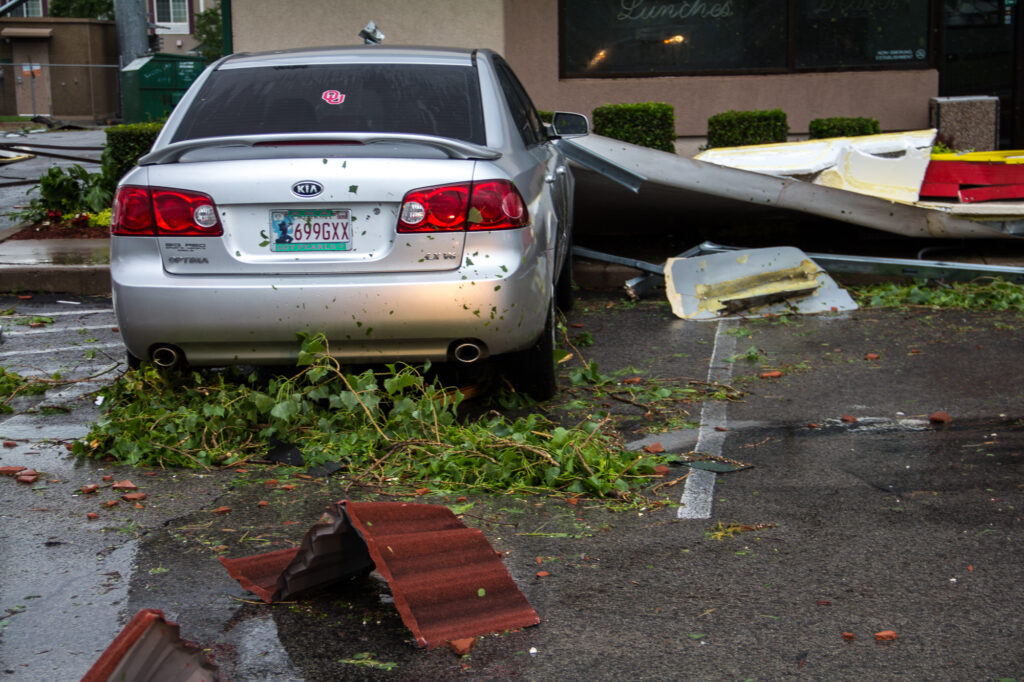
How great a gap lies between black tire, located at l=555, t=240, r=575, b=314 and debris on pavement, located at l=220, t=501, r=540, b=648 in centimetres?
471

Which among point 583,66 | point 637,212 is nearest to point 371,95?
point 637,212

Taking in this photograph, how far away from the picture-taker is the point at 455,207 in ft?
15.7

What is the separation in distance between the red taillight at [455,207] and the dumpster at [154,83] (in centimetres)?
1547

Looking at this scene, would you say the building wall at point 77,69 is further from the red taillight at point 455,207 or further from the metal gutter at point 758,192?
the red taillight at point 455,207

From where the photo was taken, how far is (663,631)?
313cm

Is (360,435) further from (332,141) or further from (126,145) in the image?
(126,145)

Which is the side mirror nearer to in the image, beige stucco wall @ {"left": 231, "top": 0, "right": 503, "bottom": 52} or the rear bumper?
the rear bumper

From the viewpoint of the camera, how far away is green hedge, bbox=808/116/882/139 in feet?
43.6

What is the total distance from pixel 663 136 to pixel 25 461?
9.39 m

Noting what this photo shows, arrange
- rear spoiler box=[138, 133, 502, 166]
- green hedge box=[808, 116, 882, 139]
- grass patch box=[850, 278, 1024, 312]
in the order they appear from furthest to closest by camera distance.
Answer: green hedge box=[808, 116, 882, 139] → grass patch box=[850, 278, 1024, 312] → rear spoiler box=[138, 133, 502, 166]

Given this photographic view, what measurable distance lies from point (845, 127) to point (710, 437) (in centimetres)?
924

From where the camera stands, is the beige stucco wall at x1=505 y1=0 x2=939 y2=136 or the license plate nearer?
the license plate

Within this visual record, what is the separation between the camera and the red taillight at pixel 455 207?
4.77 m

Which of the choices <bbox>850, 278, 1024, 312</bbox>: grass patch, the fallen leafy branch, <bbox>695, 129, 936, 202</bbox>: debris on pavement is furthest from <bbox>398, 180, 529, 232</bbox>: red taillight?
<bbox>695, 129, 936, 202</bbox>: debris on pavement
